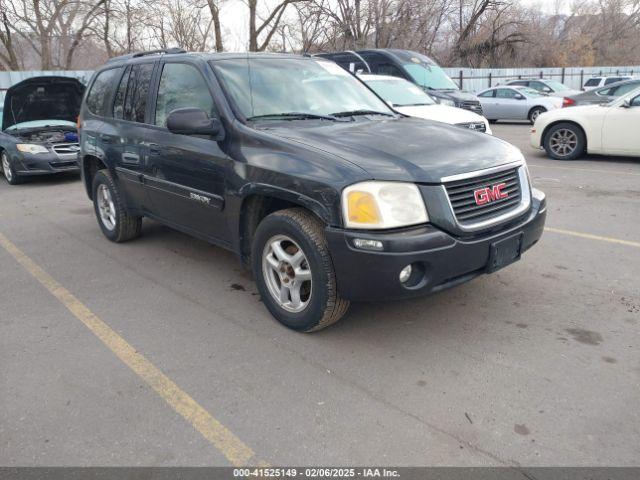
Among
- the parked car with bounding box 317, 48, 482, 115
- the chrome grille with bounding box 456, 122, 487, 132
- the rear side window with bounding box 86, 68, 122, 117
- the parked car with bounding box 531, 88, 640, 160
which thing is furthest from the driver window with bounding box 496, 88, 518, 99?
the rear side window with bounding box 86, 68, 122, 117

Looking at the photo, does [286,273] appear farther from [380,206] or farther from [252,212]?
[380,206]

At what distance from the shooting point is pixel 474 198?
3.30 meters

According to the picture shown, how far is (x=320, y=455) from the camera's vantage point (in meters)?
2.47

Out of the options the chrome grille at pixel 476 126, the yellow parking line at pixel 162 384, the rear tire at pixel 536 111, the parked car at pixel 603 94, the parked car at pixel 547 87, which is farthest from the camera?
the parked car at pixel 547 87

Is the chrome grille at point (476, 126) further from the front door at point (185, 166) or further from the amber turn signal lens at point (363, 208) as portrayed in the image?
the amber turn signal lens at point (363, 208)

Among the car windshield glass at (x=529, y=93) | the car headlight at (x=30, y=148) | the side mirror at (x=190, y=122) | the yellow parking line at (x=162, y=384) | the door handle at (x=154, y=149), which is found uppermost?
the car windshield glass at (x=529, y=93)

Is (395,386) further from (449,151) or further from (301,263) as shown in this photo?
(449,151)

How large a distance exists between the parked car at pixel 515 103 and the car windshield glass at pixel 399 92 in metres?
9.51

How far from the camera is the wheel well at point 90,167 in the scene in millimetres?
5891

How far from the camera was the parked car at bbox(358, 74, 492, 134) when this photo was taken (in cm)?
870

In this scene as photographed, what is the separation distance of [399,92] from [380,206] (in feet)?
24.8

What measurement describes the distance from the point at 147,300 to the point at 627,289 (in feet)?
12.4

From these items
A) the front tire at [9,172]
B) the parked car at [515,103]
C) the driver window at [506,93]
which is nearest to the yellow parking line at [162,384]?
the front tire at [9,172]

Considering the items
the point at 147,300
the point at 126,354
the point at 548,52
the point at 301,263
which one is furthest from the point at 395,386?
the point at 548,52
